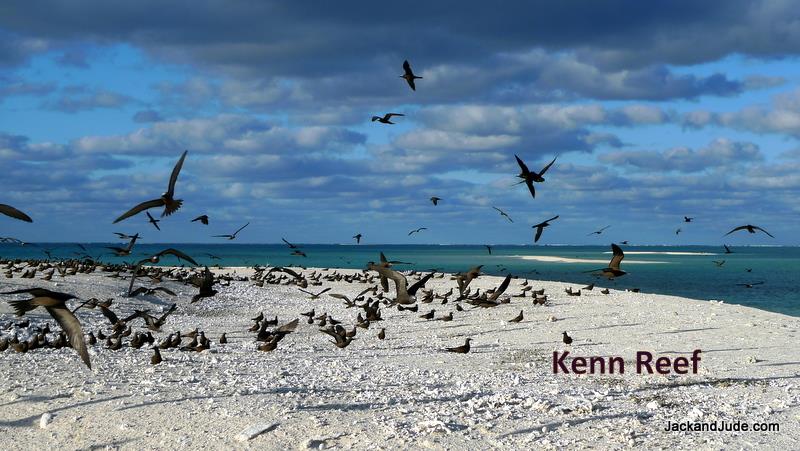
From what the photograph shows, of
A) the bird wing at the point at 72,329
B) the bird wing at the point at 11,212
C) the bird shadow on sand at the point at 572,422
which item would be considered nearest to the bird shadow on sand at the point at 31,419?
the bird wing at the point at 72,329

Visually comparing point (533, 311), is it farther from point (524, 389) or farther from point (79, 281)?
point (79, 281)

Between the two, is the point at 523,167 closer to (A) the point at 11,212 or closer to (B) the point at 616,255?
(B) the point at 616,255

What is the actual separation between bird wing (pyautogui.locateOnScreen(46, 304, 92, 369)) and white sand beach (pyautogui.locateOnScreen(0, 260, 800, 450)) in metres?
1.37

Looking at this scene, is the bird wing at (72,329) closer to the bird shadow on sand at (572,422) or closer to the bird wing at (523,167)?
the bird shadow on sand at (572,422)

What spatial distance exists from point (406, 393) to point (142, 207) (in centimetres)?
486

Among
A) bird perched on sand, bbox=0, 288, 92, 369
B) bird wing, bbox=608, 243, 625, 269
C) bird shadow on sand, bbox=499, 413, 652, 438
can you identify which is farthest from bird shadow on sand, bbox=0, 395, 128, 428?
bird wing, bbox=608, 243, 625, 269

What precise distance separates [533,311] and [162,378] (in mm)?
15646

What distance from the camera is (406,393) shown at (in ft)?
38.4

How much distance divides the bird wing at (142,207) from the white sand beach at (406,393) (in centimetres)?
267

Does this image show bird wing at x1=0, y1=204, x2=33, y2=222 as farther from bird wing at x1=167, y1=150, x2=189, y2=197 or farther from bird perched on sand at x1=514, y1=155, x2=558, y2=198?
bird perched on sand at x1=514, y1=155, x2=558, y2=198

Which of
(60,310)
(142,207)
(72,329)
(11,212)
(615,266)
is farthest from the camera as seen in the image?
(615,266)

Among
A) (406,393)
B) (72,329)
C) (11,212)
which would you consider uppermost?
(11,212)

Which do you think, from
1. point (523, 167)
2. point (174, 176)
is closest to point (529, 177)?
point (523, 167)

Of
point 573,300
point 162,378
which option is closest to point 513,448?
point 162,378
